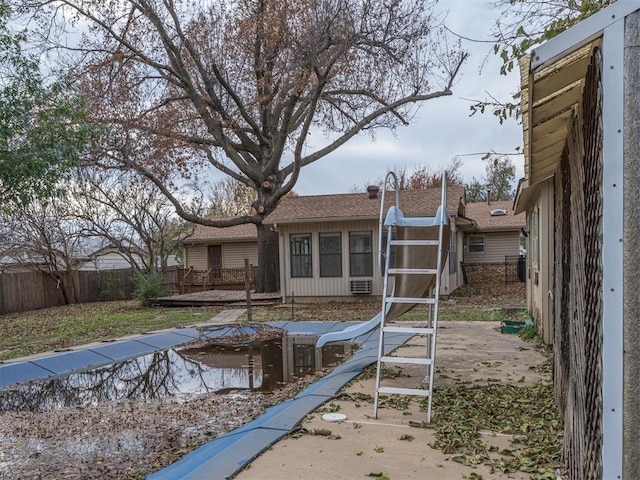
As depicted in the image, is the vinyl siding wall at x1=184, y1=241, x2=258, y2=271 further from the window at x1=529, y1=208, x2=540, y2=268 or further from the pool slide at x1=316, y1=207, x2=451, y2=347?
the pool slide at x1=316, y1=207, x2=451, y2=347

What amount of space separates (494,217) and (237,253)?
486 inches

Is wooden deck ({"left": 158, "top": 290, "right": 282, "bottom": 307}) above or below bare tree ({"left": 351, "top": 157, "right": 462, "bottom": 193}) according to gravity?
below

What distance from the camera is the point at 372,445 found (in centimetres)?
423

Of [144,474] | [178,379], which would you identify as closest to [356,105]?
[178,379]

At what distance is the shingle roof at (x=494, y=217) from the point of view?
22812mm

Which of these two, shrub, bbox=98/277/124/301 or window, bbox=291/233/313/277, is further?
shrub, bbox=98/277/124/301

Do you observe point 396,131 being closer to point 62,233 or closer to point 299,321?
point 299,321

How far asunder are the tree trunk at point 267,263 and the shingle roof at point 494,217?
9263 millimetres

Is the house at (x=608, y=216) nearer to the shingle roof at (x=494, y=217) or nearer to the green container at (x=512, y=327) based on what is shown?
the green container at (x=512, y=327)

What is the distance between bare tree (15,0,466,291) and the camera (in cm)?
1584

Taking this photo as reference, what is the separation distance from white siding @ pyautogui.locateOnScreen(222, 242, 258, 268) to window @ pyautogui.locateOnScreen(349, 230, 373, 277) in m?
9.48

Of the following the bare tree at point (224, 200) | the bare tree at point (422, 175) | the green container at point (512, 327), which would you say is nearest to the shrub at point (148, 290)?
the green container at point (512, 327)

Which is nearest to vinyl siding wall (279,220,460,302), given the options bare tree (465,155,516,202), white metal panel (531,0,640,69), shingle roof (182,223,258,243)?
shingle roof (182,223,258,243)

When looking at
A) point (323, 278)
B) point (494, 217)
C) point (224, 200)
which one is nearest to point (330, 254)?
point (323, 278)
